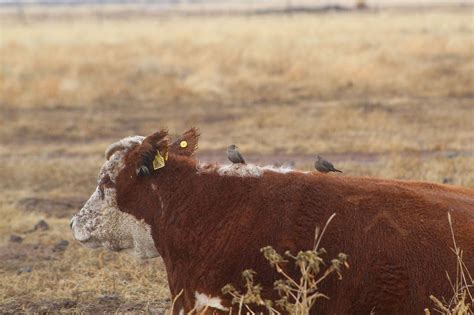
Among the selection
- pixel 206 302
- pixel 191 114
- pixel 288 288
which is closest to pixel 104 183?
pixel 206 302

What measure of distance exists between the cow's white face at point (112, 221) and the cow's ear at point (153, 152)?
0.54 ft

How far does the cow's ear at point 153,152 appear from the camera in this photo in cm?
587

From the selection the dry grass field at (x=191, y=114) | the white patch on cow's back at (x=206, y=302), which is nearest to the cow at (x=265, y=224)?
the white patch on cow's back at (x=206, y=302)

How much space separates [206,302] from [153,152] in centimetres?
94

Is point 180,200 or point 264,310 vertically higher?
point 180,200

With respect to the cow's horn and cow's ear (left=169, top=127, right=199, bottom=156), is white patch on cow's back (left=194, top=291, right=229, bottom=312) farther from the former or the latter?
cow's ear (left=169, top=127, right=199, bottom=156)

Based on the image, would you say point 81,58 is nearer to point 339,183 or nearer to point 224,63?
point 224,63

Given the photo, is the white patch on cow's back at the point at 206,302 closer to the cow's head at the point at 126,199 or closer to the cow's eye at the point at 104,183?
the cow's head at the point at 126,199

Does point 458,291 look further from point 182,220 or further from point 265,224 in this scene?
point 182,220

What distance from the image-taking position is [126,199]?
6016 millimetres

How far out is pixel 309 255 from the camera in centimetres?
480

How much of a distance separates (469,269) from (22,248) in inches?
250

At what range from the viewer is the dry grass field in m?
9.59

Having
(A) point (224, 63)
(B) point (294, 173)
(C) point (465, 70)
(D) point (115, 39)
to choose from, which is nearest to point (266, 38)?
(D) point (115, 39)
